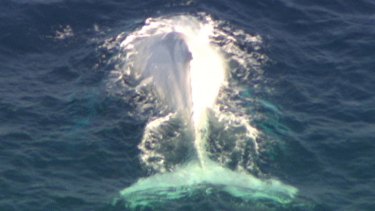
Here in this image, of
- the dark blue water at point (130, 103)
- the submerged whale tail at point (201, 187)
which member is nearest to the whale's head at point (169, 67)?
the dark blue water at point (130, 103)

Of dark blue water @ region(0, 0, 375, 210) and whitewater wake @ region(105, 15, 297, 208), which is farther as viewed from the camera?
dark blue water @ region(0, 0, 375, 210)

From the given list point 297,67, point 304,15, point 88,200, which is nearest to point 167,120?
point 88,200

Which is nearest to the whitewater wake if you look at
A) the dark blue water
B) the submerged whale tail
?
the submerged whale tail

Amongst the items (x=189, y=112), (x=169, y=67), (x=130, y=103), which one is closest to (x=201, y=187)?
(x=189, y=112)

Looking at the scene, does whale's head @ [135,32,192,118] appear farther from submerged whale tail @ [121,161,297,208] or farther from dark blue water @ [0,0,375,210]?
submerged whale tail @ [121,161,297,208]

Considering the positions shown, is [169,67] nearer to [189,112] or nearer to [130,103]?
[130,103]

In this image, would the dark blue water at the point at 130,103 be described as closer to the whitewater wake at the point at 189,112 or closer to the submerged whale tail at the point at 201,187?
the submerged whale tail at the point at 201,187
